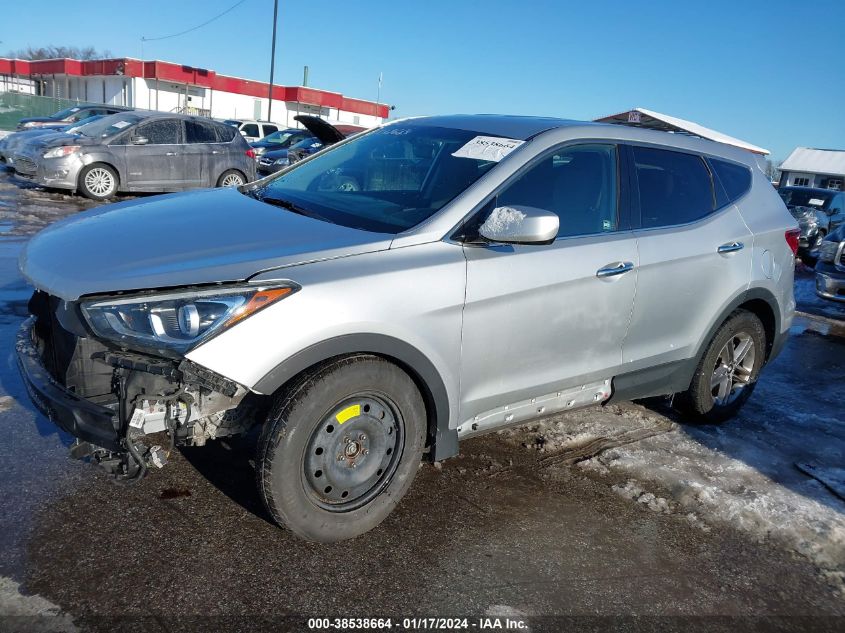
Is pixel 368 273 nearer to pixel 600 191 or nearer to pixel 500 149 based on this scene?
pixel 500 149

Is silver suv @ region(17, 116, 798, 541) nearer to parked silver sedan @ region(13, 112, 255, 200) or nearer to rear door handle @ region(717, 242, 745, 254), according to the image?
rear door handle @ region(717, 242, 745, 254)

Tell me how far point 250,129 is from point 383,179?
22.9m

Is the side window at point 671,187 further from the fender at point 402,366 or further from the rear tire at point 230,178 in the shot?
the rear tire at point 230,178

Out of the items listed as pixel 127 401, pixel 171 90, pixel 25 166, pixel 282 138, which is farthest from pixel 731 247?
pixel 171 90

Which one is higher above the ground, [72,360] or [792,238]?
[792,238]

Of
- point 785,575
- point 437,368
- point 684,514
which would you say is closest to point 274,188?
point 437,368

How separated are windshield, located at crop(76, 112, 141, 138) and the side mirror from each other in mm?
12208

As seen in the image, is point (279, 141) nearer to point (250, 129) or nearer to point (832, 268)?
point (250, 129)

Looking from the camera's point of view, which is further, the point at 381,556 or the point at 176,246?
the point at 381,556

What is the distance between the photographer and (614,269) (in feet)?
12.0

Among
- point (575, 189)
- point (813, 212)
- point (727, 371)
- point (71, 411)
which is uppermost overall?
point (575, 189)

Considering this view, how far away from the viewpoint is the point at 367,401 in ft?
9.62

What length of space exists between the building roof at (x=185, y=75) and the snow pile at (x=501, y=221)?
5025 cm

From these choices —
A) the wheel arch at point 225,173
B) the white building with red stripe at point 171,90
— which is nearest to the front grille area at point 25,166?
the wheel arch at point 225,173
